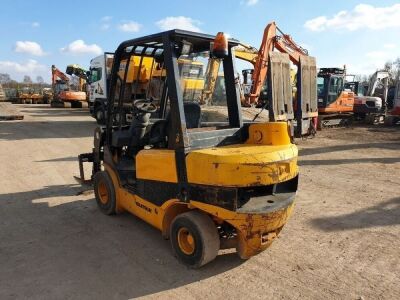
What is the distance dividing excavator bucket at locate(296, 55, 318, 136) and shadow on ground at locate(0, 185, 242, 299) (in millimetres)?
8634

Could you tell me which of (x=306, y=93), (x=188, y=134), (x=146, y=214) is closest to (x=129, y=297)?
(x=146, y=214)

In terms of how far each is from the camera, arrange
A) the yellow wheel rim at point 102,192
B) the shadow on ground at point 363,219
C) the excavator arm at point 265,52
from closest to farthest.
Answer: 1. the shadow on ground at point 363,219
2. the yellow wheel rim at point 102,192
3. the excavator arm at point 265,52

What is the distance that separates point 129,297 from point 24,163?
20.2 feet

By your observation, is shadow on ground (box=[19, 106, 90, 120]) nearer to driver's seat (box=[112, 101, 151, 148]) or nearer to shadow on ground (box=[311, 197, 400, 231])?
driver's seat (box=[112, 101, 151, 148])

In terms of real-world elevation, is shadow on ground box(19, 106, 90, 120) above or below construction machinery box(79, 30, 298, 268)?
above

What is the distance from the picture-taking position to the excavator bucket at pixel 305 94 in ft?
41.1

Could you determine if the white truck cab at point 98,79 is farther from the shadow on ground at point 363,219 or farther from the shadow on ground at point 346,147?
the shadow on ground at point 363,219

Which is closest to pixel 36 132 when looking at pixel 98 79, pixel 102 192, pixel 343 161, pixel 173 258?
pixel 98 79

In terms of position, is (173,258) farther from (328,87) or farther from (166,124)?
(328,87)

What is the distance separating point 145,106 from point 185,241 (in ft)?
5.60

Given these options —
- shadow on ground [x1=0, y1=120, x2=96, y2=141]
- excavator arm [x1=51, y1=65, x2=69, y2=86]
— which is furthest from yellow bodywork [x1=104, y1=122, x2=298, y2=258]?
excavator arm [x1=51, y1=65, x2=69, y2=86]

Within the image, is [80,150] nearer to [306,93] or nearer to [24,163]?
[24,163]

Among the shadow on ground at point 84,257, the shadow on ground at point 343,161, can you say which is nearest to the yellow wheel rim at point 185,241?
the shadow on ground at point 84,257

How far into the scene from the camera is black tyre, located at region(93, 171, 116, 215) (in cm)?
505
